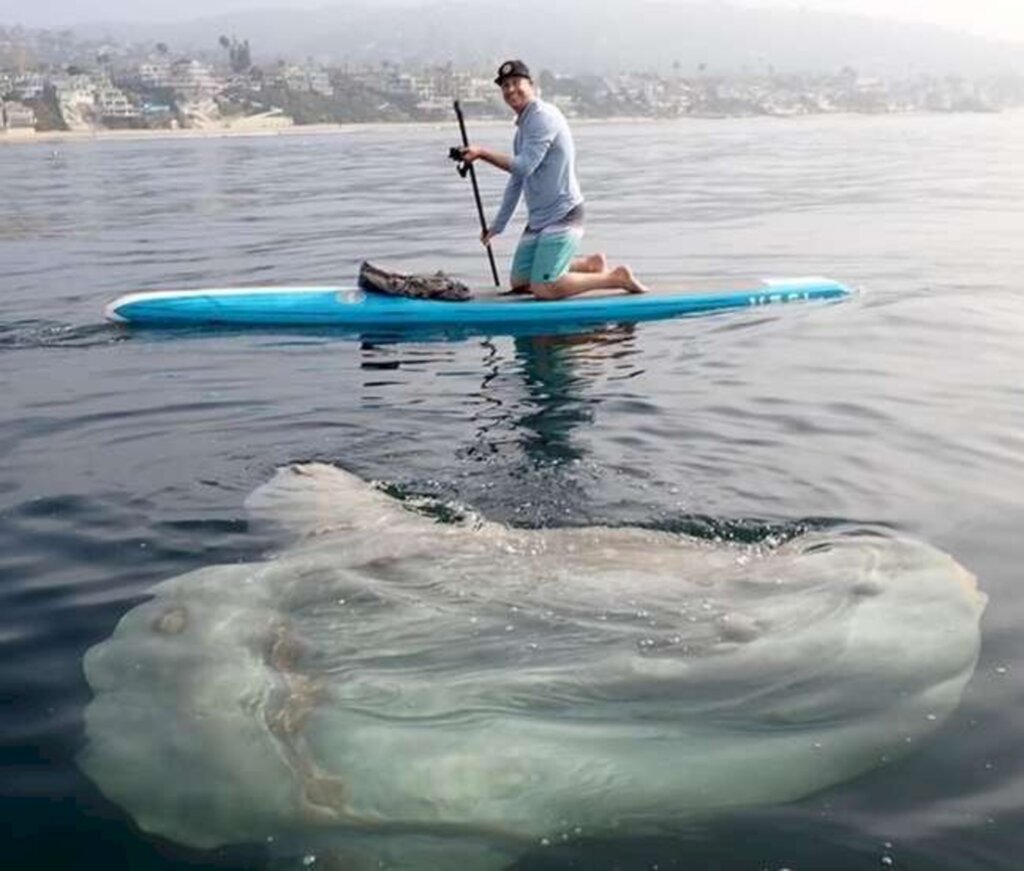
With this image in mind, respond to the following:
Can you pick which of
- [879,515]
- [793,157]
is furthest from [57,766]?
[793,157]

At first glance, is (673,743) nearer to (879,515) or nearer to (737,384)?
(879,515)

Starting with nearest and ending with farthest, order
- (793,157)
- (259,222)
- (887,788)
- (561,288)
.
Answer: (887,788) < (561,288) < (259,222) < (793,157)

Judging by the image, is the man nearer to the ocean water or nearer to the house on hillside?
the ocean water

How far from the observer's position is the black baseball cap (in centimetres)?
1218

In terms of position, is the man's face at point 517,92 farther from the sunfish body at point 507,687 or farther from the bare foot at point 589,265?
the sunfish body at point 507,687

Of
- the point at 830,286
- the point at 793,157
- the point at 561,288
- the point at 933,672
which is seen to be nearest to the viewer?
the point at 933,672

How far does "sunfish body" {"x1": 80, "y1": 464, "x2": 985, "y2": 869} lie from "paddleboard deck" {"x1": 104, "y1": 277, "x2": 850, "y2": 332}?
24.4ft

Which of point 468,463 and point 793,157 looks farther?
point 793,157

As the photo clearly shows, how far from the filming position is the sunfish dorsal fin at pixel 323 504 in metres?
6.86

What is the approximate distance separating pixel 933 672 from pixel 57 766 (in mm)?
3629

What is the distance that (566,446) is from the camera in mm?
9016

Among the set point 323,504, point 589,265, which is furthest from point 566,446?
point 589,265

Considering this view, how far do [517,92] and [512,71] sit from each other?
23 cm

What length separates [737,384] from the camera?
10.9 meters
